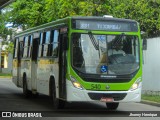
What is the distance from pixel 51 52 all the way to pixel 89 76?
2.61 meters

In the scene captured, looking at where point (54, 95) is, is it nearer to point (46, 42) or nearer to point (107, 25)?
point (46, 42)

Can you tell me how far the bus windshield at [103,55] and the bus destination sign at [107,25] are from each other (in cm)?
26

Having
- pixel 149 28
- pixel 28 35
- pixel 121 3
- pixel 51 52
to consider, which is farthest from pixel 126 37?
pixel 149 28

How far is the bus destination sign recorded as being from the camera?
15016mm

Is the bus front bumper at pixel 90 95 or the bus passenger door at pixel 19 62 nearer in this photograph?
the bus front bumper at pixel 90 95

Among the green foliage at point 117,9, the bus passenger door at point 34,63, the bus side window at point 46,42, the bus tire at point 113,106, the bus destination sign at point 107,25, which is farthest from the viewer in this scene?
the green foliage at point 117,9

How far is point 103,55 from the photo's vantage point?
48.8ft

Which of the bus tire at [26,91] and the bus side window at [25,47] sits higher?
the bus side window at [25,47]

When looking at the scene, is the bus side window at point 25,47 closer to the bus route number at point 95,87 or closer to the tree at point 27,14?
the bus route number at point 95,87

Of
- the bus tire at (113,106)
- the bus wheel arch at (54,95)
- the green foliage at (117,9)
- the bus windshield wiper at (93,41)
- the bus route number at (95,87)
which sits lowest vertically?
the bus tire at (113,106)

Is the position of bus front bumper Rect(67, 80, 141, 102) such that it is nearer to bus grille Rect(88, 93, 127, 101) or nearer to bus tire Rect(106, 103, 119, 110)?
bus grille Rect(88, 93, 127, 101)

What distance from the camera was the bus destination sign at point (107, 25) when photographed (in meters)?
15.0

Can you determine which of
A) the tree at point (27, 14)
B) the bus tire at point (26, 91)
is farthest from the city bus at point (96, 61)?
the tree at point (27, 14)

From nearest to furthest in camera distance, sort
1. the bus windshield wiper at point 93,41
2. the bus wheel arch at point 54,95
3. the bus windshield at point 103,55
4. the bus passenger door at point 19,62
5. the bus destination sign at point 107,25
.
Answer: the bus windshield at point 103,55 < the bus windshield wiper at point 93,41 < the bus destination sign at point 107,25 < the bus wheel arch at point 54,95 < the bus passenger door at point 19,62
